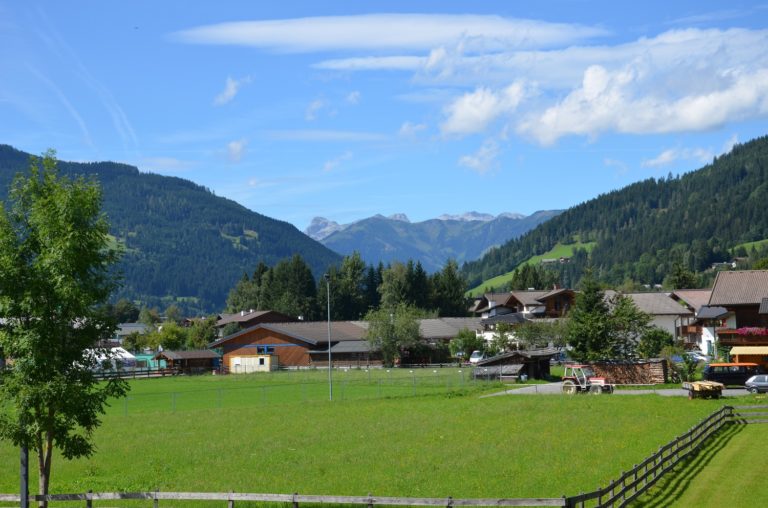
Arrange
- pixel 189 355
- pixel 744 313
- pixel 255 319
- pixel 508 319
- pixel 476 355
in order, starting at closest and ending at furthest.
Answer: pixel 744 313
pixel 476 355
pixel 189 355
pixel 508 319
pixel 255 319

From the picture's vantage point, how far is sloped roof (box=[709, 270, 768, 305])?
72.4 metres

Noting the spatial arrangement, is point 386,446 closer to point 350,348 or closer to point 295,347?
point 350,348

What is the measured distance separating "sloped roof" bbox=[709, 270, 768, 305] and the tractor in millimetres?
23323

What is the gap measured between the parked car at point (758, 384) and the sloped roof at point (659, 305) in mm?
50055

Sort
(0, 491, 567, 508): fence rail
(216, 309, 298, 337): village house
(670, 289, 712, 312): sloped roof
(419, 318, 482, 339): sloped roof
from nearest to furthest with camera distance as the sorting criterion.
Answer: (0, 491, 567, 508): fence rail
(670, 289, 712, 312): sloped roof
(419, 318, 482, 339): sloped roof
(216, 309, 298, 337): village house

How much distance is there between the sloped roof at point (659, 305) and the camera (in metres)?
102

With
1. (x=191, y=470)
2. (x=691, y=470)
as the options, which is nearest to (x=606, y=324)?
(x=691, y=470)

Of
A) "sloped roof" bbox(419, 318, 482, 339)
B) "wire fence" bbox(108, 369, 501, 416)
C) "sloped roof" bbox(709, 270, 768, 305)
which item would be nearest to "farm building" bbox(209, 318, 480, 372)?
"sloped roof" bbox(419, 318, 482, 339)

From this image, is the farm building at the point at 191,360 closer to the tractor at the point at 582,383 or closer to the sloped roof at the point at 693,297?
the sloped roof at the point at 693,297

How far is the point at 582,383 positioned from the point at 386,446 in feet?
78.5

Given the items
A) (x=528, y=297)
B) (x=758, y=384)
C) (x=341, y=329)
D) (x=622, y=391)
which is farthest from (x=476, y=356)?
(x=758, y=384)

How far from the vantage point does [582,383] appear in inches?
2149

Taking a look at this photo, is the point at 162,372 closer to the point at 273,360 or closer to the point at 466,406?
the point at 273,360

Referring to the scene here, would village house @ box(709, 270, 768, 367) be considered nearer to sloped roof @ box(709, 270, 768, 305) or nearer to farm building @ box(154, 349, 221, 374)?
sloped roof @ box(709, 270, 768, 305)
